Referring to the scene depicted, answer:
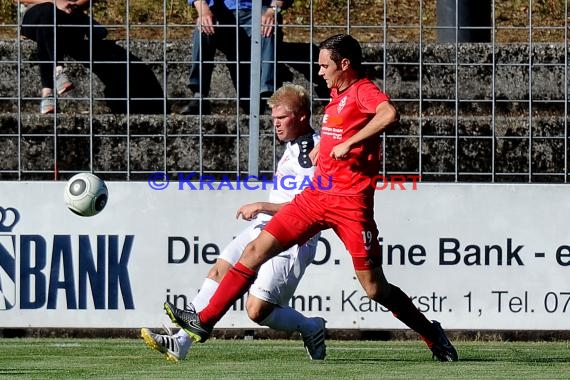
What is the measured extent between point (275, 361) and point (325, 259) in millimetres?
1941

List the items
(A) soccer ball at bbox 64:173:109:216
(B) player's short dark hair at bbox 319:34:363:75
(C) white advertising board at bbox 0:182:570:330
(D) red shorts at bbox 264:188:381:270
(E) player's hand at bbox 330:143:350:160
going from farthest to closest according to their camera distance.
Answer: (C) white advertising board at bbox 0:182:570:330 < (A) soccer ball at bbox 64:173:109:216 < (B) player's short dark hair at bbox 319:34:363:75 < (D) red shorts at bbox 264:188:381:270 < (E) player's hand at bbox 330:143:350:160

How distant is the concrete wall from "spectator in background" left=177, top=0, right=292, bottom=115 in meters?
0.21

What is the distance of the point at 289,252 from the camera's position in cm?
894

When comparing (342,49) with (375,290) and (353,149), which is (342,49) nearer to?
(353,149)

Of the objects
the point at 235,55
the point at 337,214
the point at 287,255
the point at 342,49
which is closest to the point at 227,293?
the point at 287,255

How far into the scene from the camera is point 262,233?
834 centimetres

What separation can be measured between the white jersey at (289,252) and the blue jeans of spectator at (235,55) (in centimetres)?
201

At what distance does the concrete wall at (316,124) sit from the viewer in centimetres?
1128

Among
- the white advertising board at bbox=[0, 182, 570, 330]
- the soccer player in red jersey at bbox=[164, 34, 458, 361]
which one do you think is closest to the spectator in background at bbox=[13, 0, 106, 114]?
the white advertising board at bbox=[0, 182, 570, 330]

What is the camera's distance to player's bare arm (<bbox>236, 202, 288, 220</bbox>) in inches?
343

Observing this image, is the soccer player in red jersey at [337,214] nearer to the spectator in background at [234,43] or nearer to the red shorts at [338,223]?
the red shorts at [338,223]

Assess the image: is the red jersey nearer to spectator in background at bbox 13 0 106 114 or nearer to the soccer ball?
the soccer ball

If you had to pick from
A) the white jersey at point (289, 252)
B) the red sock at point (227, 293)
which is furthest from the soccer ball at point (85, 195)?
the red sock at point (227, 293)

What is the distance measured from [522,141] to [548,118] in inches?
15.9
